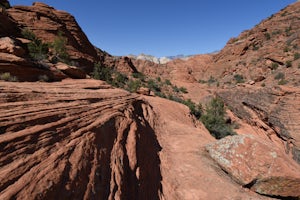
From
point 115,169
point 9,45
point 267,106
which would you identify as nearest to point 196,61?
point 267,106

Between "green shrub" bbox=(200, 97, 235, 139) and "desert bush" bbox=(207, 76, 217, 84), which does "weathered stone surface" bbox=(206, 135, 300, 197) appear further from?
"desert bush" bbox=(207, 76, 217, 84)

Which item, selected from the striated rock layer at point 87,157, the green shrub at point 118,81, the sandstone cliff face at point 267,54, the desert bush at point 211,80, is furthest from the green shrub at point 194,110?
the desert bush at point 211,80

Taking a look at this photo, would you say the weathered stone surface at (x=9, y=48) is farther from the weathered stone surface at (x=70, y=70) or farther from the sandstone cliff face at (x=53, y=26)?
the sandstone cliff face at (x=53, y=26)

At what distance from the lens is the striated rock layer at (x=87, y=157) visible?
3.09 meters

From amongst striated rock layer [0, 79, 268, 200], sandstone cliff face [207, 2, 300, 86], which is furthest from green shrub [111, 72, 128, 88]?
sandstone cliff face [207, 2, 300, 86]

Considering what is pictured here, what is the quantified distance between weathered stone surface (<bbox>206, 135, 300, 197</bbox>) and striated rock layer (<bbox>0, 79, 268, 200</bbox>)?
16.3 inches

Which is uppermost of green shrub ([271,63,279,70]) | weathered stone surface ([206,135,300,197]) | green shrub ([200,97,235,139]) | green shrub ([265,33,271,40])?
green shrub ([265,33,271,40])

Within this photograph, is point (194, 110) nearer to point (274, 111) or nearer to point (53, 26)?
point (274, 111)

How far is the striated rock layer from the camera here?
10.1 ft

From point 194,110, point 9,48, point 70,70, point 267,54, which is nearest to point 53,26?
point 70,70

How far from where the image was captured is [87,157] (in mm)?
4117

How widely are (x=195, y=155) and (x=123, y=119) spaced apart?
3.19 metres

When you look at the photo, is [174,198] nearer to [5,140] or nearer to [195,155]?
[195,155]

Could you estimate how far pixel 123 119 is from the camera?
6.59 m
